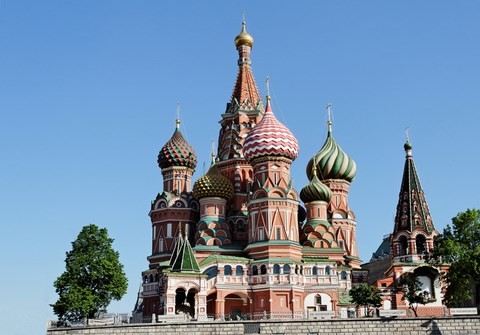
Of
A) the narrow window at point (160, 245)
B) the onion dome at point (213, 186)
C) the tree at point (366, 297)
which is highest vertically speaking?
the onion dome at point (213, 186)

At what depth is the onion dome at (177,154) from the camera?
58.3 m

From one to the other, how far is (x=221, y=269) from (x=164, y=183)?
1366 cm

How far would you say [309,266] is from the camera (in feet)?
163

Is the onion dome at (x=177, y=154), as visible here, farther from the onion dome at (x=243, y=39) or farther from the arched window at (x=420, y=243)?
the arched window at (x=420, y=243)

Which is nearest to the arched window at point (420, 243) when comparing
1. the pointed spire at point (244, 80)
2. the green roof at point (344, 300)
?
the green roof at point (344, 300)

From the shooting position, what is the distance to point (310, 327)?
36.6 meters

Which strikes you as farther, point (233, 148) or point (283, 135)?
point (233, 148)

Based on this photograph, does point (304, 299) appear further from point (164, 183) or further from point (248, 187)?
point (164, 183)

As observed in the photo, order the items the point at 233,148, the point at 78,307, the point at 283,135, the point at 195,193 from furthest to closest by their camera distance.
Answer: the point at 233,148 → the point at 195,193 → the point at 283,135 → the point at 78,307

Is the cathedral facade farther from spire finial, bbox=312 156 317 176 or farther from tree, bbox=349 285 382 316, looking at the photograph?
tree, bbox=349 285 382 316

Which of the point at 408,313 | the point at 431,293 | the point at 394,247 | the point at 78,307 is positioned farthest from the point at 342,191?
the point at 78,307

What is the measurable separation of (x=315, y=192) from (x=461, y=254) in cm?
1804

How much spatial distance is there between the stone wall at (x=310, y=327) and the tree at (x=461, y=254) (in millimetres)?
3130

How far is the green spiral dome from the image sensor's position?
59750 mm
